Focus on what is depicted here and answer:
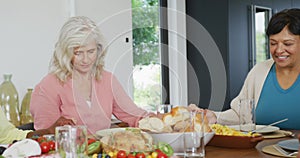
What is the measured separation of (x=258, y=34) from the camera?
4.73 metres

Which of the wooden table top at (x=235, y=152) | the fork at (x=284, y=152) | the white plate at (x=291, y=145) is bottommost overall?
the wooden table top at (x=235, y=152)

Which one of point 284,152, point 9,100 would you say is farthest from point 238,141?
point 9,100

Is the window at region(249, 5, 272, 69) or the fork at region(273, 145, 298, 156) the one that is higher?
the window at region(249, 5, 272, 69)

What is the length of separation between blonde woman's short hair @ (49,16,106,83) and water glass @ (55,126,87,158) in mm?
752

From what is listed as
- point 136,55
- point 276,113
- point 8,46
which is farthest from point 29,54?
point 276,113

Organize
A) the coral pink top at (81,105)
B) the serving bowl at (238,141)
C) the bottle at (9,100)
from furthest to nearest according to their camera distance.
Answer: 1. the bottle at (9,100)
2. the coral pink top at (81,105)
3. the serving bowl at (238,141)

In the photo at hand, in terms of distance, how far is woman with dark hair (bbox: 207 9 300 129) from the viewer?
79.0 inches

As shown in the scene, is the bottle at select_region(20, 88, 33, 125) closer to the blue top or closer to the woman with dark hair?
the woman with dark hair

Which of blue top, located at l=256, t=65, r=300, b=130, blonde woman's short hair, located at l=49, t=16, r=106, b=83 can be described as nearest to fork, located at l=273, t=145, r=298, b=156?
blue top, located at l=256, t=65, r=300, b=130

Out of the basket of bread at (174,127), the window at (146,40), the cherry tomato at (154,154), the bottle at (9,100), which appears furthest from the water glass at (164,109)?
the window at (146,40)

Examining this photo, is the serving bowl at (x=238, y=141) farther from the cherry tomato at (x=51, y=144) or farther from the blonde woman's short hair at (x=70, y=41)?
the blonde woman's short hair at (x=70, y=41)

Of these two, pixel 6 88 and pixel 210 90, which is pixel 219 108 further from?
pixel 6 88

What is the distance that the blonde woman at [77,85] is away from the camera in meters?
1.86

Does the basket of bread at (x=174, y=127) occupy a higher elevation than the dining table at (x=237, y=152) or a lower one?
higher
